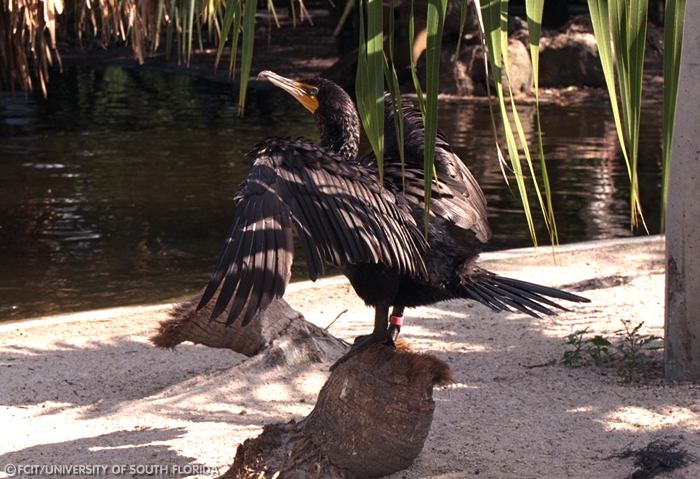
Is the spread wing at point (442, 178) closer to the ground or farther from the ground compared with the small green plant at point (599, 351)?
farther from the ground

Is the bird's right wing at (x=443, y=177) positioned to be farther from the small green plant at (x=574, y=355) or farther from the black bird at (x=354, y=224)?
the small green plant at (x=574, y=355)

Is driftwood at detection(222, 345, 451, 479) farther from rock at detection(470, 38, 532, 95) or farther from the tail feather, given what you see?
rock at detection(470, 38, 532, 95)

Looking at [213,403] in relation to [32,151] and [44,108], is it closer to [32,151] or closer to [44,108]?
[32,151]

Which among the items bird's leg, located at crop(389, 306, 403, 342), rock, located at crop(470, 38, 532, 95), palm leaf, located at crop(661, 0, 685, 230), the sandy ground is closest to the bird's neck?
bird's leg, located at crop(389, 306, 403, 342)

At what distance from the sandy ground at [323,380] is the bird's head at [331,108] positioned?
1.11 m

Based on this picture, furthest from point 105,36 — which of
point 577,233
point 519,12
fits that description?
point 519,12

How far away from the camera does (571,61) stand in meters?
17.8

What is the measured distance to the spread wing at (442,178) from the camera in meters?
3.73

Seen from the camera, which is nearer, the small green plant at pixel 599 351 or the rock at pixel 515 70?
the small green plant at pixel 599 351

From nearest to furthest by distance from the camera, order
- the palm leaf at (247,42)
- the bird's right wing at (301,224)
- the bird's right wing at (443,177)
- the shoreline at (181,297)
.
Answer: the palm leaf at (247,42), the bird's right wing at (301,224), the bird's right wing at (443,177), the shoreline at (181,297)

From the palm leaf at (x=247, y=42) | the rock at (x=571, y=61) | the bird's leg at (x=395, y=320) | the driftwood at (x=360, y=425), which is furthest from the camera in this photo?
the rock at (x=571, y=61)

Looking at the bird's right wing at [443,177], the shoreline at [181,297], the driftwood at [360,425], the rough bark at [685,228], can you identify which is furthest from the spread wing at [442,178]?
the shoreline at [181,297]

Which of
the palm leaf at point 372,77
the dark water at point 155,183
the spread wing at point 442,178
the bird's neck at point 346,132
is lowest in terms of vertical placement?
the dark water at point 155,183

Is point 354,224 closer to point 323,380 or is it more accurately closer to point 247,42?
point 247,42
